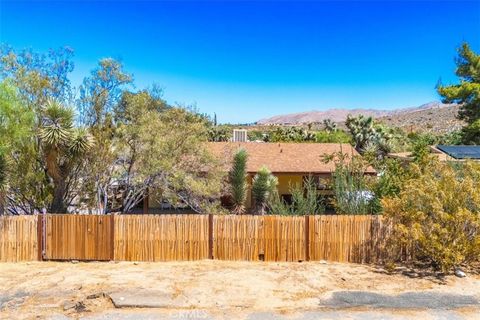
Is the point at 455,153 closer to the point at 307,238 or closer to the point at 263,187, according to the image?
the point at 263,187

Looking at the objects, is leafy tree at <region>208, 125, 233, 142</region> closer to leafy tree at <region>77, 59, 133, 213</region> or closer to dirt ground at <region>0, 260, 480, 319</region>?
leafy tree at <region>77, 59, 133, 213</region>

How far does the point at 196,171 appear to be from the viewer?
55.2ft

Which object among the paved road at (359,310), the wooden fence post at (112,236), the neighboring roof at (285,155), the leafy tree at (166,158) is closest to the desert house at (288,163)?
the neighboring roof at (285,155)

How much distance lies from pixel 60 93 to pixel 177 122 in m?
4.37

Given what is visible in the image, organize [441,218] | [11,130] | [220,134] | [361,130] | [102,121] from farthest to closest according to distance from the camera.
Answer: [220,134] < [361,130] < [102,121] < [11,130] < [441,218]

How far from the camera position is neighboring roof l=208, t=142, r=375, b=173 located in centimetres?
2169

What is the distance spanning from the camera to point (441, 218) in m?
9.61

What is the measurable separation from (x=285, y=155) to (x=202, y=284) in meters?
15.8

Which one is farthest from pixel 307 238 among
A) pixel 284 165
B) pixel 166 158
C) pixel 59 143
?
pixel 284 165

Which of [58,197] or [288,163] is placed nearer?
[58,197]

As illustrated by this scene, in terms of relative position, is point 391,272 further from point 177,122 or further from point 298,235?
point 177,122

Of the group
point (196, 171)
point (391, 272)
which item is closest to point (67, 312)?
point (391, 272)

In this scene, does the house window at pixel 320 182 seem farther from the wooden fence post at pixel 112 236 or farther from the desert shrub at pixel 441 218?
the wooden fence post at pixel 112 236

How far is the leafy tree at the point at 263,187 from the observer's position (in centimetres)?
1956
